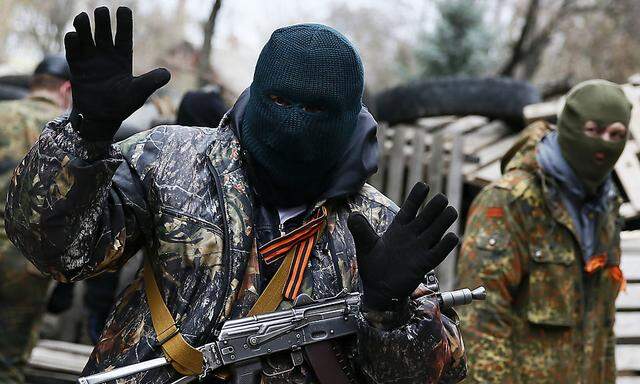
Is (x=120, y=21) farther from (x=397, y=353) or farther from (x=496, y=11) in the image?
(x=496, y=11)

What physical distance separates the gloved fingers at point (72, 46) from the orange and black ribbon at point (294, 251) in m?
0.76

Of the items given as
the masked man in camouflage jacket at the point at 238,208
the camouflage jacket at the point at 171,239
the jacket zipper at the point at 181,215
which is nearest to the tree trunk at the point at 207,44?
the masked man in camouflage jacket at the point at 238,208

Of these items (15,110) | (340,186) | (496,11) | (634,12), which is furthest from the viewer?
(496,11)

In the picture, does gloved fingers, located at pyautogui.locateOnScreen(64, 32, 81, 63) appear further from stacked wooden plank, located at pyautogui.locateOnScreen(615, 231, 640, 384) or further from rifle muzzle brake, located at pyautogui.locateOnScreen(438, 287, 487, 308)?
stacked wooden plank, located at pyautogui.locateOnScreen(615, 231, 640, 384)

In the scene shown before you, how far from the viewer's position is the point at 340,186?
2.77m

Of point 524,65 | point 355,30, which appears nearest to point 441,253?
point 524,65

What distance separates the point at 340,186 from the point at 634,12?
18193mm

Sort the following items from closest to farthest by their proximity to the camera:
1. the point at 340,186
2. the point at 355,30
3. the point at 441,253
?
the point at 441,253 → the point at 340,186 → the point at 355,30

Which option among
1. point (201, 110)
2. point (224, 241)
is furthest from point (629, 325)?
point (224, 241)

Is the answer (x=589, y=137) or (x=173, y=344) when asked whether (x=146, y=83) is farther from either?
(x=589, y=137)

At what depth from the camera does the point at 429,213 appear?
252 centimetres

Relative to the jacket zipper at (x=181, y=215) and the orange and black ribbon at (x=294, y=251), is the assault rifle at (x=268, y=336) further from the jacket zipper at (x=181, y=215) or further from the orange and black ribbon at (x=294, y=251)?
the jacket zipper at (x=181, y=215)

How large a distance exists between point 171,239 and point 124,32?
606 millimetres

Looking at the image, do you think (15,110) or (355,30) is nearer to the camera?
(15,110)
